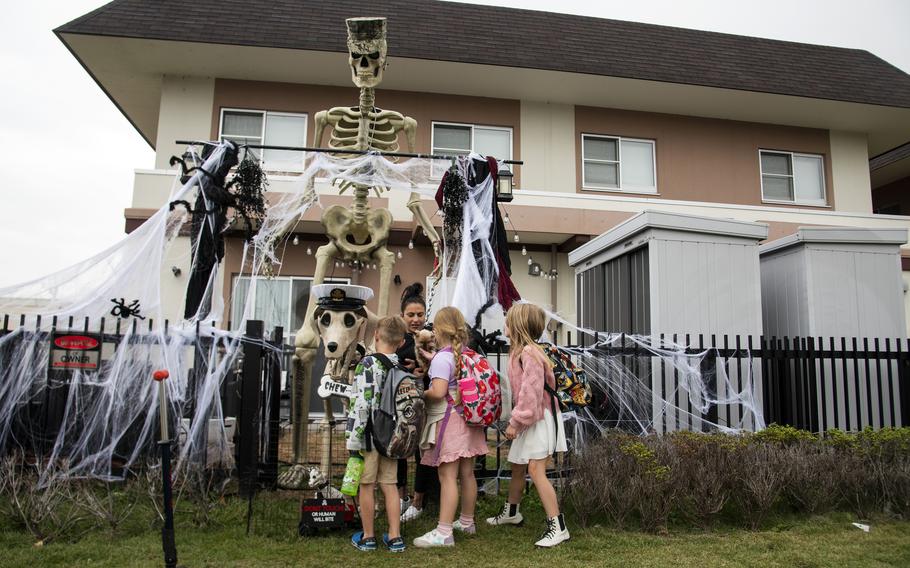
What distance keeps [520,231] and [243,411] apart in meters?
9.11

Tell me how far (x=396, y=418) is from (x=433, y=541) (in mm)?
982

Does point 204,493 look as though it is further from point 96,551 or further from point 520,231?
Result: point 520,231

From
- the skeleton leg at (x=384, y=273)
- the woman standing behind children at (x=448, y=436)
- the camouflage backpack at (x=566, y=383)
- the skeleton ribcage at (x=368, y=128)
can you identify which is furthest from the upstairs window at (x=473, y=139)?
the woman standing behind children at (x=448, y=436)

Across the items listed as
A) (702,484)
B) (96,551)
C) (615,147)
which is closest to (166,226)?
(96,551)

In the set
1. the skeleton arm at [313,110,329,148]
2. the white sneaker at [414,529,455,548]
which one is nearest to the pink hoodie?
the white sneaker at [414,529,455,548]

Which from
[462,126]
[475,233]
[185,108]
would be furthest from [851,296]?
[185,108]

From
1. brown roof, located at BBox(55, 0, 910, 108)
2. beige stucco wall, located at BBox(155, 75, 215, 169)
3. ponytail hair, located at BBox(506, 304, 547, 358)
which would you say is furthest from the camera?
beige stucco wall, located at BBox(155, 75, 215, 169)

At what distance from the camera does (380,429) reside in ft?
15.7

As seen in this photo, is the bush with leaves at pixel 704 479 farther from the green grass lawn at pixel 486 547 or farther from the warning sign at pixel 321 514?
the warning sign at pixel 321 514

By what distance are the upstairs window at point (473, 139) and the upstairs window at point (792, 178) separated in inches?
268

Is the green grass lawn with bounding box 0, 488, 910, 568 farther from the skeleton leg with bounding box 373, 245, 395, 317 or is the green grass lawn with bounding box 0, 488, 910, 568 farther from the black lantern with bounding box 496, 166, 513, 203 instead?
the black lantern with bounding box 496, 166, 513, 203

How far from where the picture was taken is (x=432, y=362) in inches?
199

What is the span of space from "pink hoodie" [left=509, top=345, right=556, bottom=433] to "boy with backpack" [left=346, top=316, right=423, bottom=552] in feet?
2.51

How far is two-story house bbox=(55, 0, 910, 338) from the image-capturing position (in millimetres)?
13938
